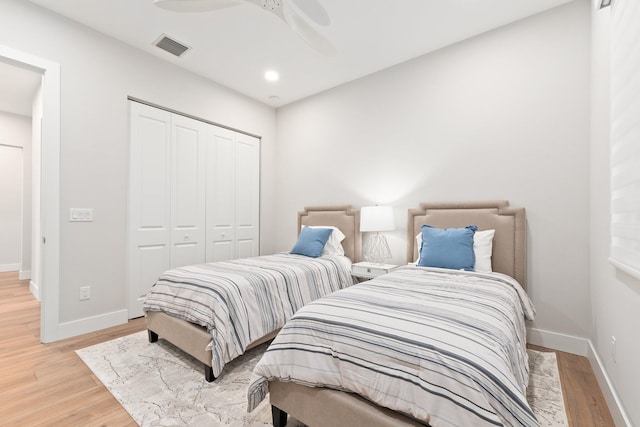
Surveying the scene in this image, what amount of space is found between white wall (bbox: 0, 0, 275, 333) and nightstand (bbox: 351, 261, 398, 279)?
2499mm

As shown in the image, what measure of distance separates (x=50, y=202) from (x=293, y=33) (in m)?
2.75

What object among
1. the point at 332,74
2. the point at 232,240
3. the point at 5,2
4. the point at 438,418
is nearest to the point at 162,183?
the point at 232,240

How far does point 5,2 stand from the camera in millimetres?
2420

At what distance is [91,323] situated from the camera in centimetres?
286

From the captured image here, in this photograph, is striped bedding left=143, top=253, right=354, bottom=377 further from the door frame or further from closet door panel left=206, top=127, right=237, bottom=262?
closet door panel left=206, top=127, right=237, bottom=262

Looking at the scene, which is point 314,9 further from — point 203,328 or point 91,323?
point 91,323

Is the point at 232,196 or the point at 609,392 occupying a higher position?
the point at 232,196

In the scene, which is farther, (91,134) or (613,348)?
(91,134)

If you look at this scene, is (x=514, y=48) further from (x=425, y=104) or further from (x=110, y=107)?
(x=110, y=107)

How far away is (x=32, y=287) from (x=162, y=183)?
109 inches

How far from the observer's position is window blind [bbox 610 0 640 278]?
1.30 m

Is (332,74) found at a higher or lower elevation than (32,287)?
higher

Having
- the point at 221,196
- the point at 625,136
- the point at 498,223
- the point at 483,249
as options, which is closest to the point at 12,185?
the point at 221,196

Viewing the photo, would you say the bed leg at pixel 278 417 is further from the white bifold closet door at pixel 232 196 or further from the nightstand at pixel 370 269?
the white bifold closet door at pixel 232 196
